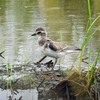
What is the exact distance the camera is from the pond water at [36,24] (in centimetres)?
1044

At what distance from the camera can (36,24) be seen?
1438cm

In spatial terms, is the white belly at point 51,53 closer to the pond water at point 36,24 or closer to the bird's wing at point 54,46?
the bird's wing at point 54,46

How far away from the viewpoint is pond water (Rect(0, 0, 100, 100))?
34.3 ft

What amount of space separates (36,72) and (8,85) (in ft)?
2.08

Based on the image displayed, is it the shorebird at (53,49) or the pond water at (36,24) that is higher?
the shorebird at (53,49)

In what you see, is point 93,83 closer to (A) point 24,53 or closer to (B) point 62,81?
(B) point 62,81

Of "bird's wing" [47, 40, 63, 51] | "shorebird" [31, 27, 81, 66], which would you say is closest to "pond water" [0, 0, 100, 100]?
"shorebird" [31, 27, 81, 66]

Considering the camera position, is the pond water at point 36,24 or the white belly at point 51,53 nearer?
the white belly at point 51,53

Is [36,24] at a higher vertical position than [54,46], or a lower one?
lower

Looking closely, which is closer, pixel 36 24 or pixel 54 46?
pixel 54 46

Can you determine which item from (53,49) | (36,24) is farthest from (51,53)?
(36,24)

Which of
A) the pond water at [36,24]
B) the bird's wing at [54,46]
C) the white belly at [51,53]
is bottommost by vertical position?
the pond water at [36,24]

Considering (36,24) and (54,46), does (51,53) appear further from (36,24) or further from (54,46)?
(36,24)

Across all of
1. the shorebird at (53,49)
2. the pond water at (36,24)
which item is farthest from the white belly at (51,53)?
the pond water at (36,24)
